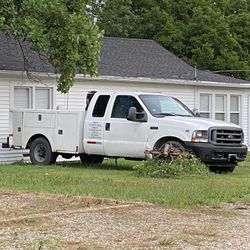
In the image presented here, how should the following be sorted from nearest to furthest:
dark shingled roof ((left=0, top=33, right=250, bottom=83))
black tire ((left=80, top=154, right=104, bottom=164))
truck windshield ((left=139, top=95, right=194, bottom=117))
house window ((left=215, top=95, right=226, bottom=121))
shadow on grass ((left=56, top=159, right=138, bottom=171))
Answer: truck windshield ((left=139, top=95, right=194, bottom=117)) < shadow on grass ((left=56, top=159, right=138, bottom=171)) < black tire ((left=80, top=154, right=104, bottom=164)) < dark shingled roof ((left=0, top=33, right=250, bottom=83)) < house window ((left=215, top=95, right=226, bottom=121))

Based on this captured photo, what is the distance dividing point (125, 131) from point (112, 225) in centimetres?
919

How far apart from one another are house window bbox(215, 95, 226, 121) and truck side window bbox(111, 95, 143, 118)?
9.61 meters

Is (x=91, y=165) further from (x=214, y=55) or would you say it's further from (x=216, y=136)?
(x=214, y=55)

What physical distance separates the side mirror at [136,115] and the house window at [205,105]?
9.42 m

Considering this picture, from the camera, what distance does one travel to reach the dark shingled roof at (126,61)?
2292 cm

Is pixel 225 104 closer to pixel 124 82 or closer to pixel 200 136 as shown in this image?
pixel 124 82

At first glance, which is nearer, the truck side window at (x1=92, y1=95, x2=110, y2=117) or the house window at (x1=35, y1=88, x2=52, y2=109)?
the truck side window at (x1=92, y1=95, x2=110, y2=117)

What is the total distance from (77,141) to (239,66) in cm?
2159

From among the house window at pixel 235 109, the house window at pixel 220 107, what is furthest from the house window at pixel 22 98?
the house window at pixel 235 109

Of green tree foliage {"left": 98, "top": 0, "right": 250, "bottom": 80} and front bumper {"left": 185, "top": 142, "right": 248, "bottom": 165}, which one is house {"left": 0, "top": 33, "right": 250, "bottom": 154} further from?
green tree foliage {"left": 98, "top": 0, "right": 250, "bottom": 80}

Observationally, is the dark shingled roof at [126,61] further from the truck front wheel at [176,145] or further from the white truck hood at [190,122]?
the truck front wheel at [176,145]

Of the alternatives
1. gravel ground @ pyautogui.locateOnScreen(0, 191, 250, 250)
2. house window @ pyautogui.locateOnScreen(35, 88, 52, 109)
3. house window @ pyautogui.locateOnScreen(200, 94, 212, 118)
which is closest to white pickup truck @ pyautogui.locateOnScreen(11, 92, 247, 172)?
house window @ pyautogui.locateOnScreen(35, 88, 52, 109)

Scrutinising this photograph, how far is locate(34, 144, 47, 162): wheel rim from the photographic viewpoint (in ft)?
66.8

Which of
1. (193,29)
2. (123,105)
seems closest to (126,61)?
(123,105)
